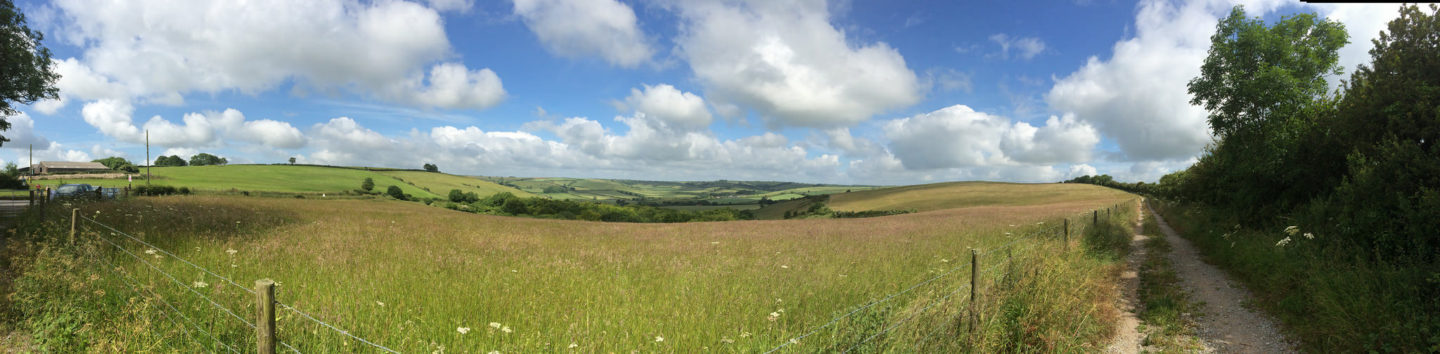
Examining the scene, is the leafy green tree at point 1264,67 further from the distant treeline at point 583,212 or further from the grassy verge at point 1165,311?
the distant treeline at point 583,212

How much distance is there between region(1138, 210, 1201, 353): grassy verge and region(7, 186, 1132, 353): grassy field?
61 centimetres

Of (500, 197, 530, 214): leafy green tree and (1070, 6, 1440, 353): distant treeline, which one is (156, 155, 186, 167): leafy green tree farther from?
(1070, 6, 1440, 353): distant treeline

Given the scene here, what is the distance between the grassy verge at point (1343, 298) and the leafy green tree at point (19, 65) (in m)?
41.0

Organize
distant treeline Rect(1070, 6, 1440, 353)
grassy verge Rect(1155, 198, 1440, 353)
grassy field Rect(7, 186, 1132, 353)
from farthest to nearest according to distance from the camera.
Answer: distant treeline Rect(1070, 6, 1440, 353) → grassy verge Rect(1155, 198, 1440, 353) → grassy field Rect(7, 186, 1132, 353)

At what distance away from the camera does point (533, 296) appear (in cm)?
600

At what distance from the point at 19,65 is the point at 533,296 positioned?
33.0 meters

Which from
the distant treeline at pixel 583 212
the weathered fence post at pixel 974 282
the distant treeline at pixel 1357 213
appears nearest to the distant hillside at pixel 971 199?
the distant treeline at pixel 583 212

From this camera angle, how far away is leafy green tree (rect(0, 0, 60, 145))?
802 inches

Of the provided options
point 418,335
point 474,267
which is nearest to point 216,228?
point 474,267

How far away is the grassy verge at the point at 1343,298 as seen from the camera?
20.1 ft

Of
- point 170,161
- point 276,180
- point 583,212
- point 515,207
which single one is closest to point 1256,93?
point 583,212

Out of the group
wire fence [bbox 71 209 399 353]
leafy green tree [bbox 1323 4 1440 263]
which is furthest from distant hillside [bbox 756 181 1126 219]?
wire fence [bbox 71 209 399 353]

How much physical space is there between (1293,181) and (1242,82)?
411 inches

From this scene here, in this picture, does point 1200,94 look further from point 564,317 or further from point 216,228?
point 216,228
